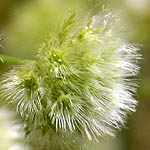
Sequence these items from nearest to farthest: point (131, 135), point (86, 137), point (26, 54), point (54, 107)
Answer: point (54, 107)
point (86, 137)
point (26, 54)
point (131, 135)

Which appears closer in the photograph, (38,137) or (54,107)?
(54,107)

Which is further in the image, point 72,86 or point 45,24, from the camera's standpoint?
point 45,24

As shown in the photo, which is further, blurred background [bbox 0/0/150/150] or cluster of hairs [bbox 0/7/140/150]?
blurred background [bbox 0/0/150/150]

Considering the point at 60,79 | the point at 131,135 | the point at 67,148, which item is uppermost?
the point at 60,79

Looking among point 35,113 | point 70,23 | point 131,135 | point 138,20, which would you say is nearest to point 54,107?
point 35,113

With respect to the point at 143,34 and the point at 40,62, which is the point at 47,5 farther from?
the point at 40,62

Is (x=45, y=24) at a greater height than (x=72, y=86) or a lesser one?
greater

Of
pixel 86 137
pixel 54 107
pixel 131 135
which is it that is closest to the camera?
pixel 54 107

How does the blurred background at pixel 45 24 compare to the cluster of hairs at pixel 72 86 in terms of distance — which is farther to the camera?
the blurred background at pixel 45 24
